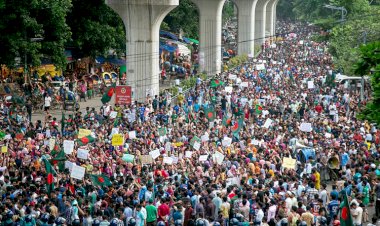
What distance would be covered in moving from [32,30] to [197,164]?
16382 millimetres

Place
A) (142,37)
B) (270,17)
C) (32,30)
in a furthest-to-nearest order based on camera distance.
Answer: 1. (270,17)
2. (142,37)
3. (32,30)

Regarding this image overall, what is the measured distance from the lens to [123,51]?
50875 mm

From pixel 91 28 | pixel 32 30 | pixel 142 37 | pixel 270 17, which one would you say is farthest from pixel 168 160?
pixel 270 17

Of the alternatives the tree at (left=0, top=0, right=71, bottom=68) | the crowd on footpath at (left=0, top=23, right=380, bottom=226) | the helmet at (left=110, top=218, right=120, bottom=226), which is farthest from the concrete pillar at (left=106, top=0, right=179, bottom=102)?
the helmet at (left=110, top=218, right=120, bottom=226)

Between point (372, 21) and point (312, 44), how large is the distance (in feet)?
71.6

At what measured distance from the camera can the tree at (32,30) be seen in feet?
122

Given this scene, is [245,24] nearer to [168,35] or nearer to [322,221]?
[168,35]

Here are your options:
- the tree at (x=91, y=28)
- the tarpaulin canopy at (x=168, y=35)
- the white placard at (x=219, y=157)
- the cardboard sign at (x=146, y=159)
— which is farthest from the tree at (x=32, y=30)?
the tarpaulin canopy at (x=168, y=35)

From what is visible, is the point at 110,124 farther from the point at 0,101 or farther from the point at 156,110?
the point at 0,101

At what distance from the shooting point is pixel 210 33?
5575cm

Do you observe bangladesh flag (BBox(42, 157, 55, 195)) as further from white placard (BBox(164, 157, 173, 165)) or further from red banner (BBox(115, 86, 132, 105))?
red banner (BBox(115, 86, 132, 105))

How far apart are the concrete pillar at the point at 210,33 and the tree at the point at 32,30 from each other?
17.0 m

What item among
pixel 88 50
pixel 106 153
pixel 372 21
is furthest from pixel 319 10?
pixel 106 153

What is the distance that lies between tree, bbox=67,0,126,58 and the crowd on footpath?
23.4 ft
